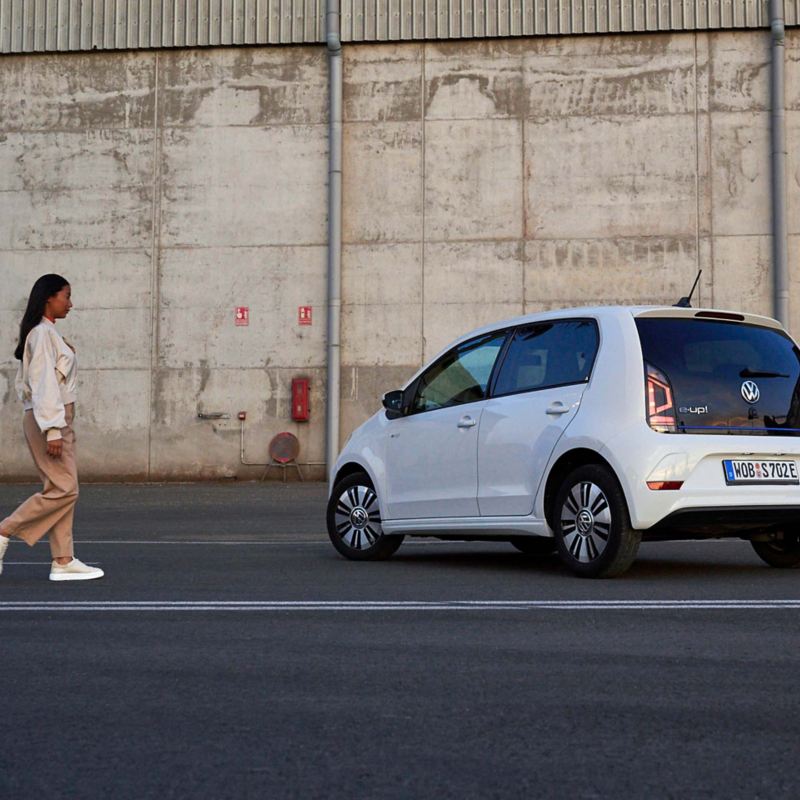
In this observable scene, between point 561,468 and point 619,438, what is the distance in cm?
57

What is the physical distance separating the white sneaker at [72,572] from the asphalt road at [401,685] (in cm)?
14

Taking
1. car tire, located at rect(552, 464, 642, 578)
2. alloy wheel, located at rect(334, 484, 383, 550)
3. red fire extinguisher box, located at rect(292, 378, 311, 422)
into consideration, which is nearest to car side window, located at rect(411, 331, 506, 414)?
alloy wheel, located at rect(334, 484, 383, 550)

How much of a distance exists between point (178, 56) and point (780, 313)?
10.3 metres

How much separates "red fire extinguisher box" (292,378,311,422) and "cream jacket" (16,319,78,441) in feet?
46.1

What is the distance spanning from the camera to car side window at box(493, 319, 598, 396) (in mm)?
8617

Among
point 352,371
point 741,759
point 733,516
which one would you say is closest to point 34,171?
point 352,371

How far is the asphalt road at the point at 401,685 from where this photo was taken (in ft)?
11.3

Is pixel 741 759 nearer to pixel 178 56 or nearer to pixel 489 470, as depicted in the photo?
pixel 489 470

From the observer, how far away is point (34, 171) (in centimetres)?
2391

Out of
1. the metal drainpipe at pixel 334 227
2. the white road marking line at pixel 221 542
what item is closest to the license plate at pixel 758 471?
the white road marking line at pixel 221 542

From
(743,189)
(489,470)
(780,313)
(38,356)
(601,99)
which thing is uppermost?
(601,99)

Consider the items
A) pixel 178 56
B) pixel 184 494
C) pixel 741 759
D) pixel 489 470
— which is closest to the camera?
pixel 741 759

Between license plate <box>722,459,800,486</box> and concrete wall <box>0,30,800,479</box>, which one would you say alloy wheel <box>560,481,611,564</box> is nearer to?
license plate <box>722,459,800,486</box>

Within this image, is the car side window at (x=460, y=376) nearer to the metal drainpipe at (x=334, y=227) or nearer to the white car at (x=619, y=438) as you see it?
the white car at (x=619, y=438)
